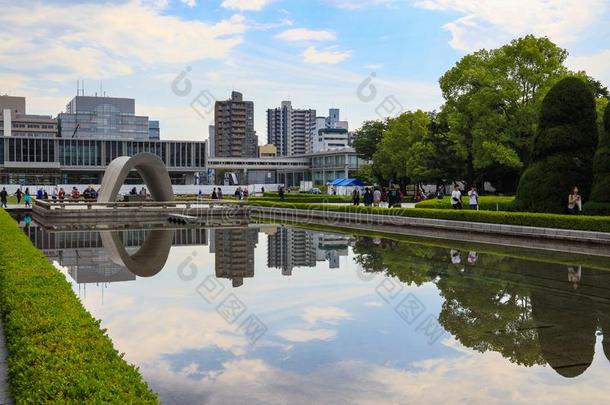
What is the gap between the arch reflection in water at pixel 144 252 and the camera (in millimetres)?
15047

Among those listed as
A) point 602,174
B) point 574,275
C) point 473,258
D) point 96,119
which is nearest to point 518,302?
point 574,275

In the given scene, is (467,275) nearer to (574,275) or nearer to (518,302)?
(574,275)

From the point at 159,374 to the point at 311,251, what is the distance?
1222 centimetres

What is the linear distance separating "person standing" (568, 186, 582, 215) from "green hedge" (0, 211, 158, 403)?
58.7 feet

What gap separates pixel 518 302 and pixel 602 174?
42.8 ft

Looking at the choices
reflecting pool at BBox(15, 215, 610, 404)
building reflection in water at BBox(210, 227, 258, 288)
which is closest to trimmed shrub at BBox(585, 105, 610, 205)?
reflecting pool at BBox(15, 215, 610, 404)

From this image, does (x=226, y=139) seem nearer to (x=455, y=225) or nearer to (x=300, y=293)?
(x=455, y=225)

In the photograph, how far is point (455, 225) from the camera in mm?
25297

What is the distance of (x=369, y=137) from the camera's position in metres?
76.4

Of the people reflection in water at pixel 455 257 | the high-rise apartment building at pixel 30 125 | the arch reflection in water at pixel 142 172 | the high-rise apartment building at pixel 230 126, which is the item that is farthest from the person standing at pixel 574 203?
the high-rise apartment building at pixel 230 126

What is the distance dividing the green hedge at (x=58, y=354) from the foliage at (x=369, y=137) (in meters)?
68.4

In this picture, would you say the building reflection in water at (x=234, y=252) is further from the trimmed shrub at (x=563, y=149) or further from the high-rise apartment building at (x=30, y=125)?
the high-rise apartment building at (x=30, y=125)

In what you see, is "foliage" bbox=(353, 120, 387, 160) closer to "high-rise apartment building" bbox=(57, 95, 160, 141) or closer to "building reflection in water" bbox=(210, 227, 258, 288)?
"building reflection in water" bbox=(210, 227, 258, 288)

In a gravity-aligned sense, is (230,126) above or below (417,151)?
above
